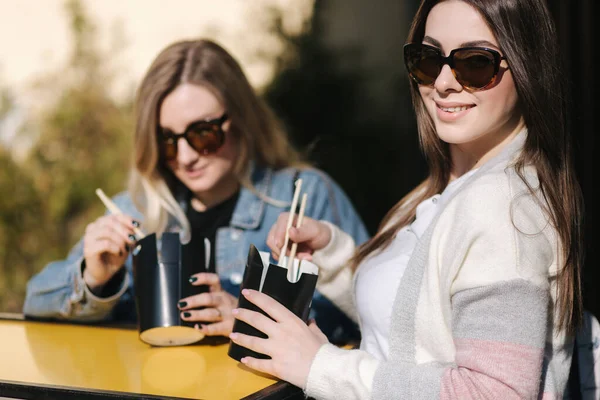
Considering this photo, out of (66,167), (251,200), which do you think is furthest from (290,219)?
(66,167)

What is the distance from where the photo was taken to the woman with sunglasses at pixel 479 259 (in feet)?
4.13

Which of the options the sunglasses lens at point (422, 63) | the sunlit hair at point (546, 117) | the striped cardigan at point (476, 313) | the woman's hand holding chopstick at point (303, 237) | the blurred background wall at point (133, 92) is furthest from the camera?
the blurred background wall at point (133, 92)

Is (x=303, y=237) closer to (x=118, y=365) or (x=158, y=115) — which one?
(x=118, y=365)

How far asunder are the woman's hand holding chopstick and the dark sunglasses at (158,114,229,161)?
0.46 metres

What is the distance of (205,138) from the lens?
223 centimetres

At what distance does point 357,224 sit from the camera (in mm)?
2521

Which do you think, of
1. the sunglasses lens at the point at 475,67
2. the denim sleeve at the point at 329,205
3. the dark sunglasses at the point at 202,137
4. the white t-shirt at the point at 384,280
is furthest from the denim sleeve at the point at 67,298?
the sunglasses lens at the point at 475,67

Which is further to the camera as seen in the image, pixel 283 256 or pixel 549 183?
pixel 283 256

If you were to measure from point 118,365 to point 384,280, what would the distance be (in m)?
0.65

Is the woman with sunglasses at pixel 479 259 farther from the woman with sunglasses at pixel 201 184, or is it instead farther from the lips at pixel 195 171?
the lips at pixel 195 171

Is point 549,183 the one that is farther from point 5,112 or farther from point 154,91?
point 5,112

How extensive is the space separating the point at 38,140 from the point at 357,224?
89.9 inches

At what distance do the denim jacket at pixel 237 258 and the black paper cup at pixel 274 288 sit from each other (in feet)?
1.45

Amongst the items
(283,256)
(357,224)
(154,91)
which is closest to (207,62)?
(154,91)
